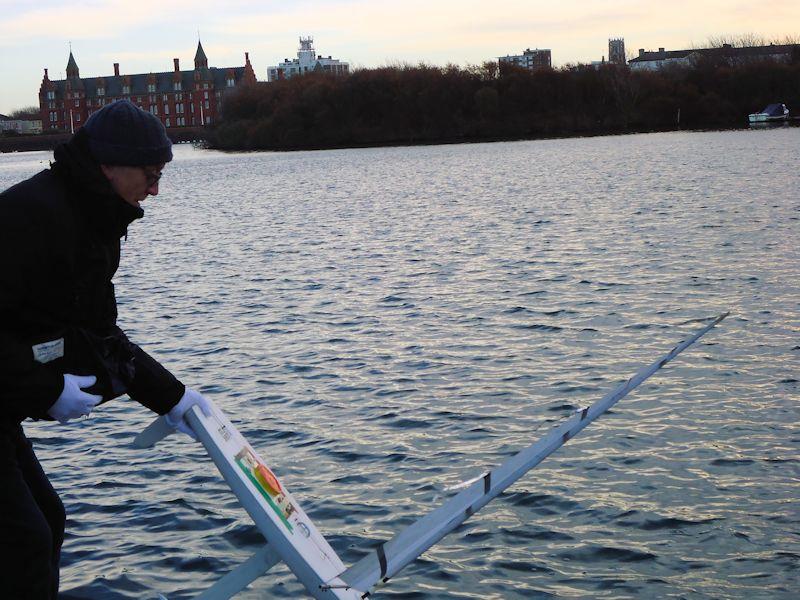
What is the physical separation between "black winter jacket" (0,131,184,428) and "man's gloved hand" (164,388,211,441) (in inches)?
12.8

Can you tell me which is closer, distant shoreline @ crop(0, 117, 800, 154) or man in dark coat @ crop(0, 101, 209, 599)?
man in dark coat @ crop(0, 101, 209, 599)

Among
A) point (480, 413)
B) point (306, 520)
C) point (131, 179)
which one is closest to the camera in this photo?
point (131, 179)

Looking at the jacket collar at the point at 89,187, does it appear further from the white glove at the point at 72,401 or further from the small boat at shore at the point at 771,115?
the small boat at shore at the point at 771,115

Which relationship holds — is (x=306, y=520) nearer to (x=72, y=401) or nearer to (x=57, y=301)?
(x=72, y=401)

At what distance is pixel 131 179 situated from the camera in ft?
13.3

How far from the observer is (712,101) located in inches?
4938

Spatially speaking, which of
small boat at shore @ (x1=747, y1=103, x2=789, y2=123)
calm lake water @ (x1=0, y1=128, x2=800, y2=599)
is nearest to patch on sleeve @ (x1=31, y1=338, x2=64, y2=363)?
calm lake water @ (x1=0, y1=128, x2=800, y2=599)

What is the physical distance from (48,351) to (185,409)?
0.81 m

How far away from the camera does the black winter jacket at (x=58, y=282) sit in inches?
145

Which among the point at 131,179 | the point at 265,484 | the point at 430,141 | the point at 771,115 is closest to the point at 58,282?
the point at 131,179

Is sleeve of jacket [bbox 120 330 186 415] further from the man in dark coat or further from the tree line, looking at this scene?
the tree line

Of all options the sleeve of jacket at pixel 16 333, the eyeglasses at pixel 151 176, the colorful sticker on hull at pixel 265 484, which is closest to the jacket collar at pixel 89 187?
the eyeglasses at pixel 151 176

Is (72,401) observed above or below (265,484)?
above

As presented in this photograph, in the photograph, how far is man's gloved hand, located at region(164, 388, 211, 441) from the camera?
450cm
